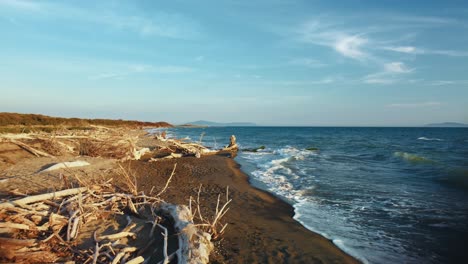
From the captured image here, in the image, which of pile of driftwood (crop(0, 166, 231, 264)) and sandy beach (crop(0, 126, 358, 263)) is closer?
pile of driftwood (crop(0, 166, 231, 264))

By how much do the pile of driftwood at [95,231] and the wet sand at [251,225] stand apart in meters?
0.61

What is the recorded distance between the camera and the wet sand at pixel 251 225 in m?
5.50

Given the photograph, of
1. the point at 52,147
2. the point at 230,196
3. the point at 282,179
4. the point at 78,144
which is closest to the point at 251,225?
the point at 230,196

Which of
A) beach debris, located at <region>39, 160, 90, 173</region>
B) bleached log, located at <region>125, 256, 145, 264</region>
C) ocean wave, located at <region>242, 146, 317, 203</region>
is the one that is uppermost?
beach debris, located at <region>39, 160, 90, 173</region>

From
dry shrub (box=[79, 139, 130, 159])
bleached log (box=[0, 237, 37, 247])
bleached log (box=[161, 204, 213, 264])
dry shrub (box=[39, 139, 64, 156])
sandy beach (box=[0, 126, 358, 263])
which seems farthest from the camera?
dry shrub (box=[79, 139, 130, 159])

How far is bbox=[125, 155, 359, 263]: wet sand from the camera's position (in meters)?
5.50

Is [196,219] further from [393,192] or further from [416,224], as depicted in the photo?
[393,192]

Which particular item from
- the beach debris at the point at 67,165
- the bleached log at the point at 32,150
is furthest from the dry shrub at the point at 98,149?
the beach debris at the point at 67,165

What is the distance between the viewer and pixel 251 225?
7.08 m

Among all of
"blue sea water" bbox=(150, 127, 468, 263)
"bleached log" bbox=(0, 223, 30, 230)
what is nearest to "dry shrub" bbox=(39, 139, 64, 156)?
"blue sea water" bbox=(150, 127, 468, 263)

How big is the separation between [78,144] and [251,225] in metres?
12.0

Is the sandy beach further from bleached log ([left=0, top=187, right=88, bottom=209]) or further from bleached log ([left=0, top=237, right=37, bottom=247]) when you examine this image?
bleached log ([left=0, top=237, right=37, bottom=247])

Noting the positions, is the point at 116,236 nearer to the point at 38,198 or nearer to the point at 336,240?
the point at 38,198

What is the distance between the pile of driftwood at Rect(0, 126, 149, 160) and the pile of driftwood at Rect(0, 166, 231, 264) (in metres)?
9.18
